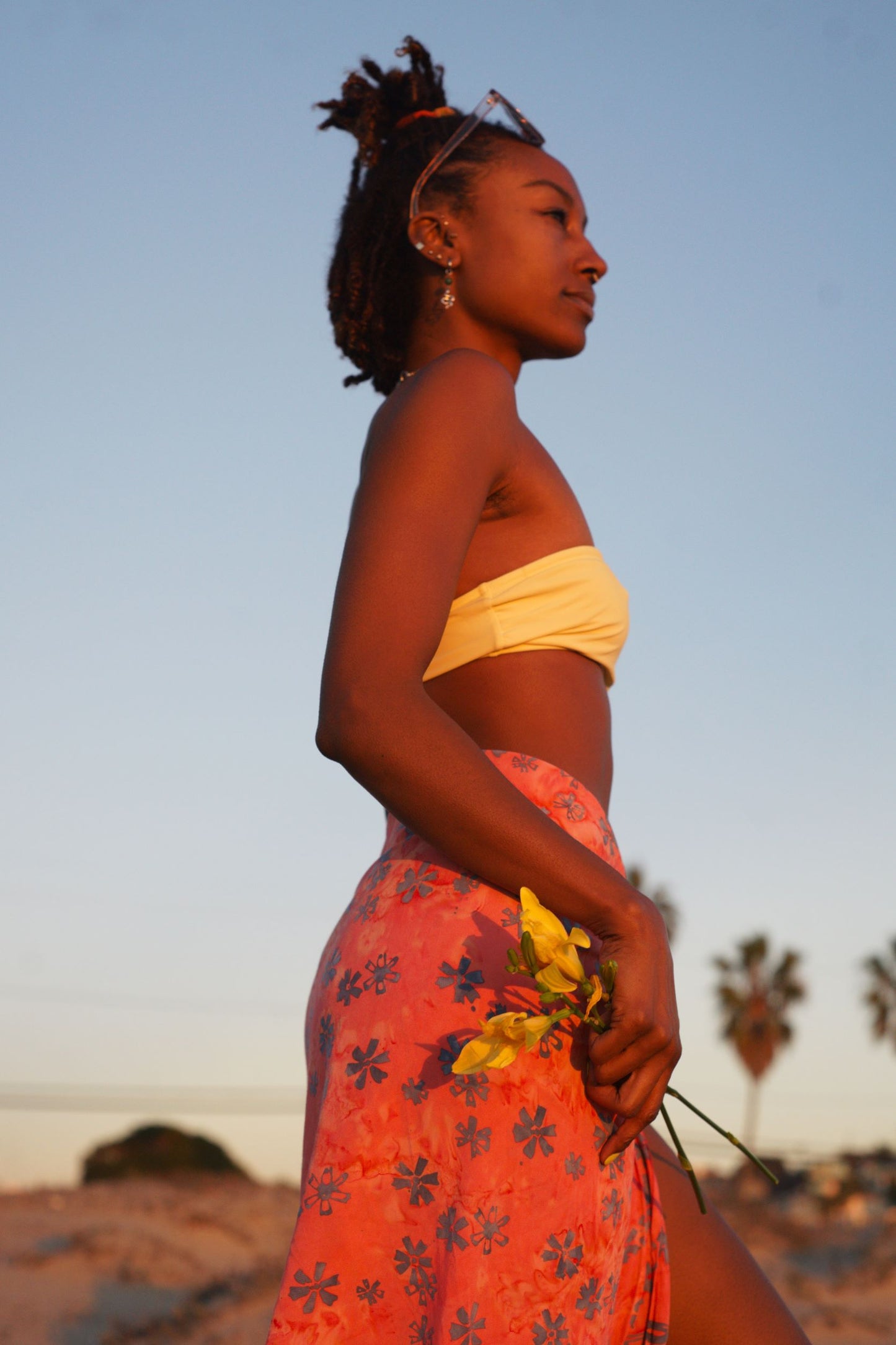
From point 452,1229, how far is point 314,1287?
Answer: 0.21m

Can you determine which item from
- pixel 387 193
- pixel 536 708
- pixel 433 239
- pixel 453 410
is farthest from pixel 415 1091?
pixel 387 193

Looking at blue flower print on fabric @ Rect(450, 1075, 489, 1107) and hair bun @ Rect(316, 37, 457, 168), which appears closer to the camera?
blue flower print on fabric @ Rect(450, 1075, 489, 1107)

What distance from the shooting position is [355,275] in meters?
2.79

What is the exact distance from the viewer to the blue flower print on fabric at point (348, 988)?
1.77m

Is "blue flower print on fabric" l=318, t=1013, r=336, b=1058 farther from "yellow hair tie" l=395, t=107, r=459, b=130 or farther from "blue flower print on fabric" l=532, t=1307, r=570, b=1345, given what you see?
"yellow hair tie" l=395, t=107, r=459, b=130

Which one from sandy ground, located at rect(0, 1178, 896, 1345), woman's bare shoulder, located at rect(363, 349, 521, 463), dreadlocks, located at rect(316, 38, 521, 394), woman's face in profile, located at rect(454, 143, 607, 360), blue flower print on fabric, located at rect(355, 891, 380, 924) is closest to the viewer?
blue flower print on fabric, located at rect(355, 891, 380, 924)

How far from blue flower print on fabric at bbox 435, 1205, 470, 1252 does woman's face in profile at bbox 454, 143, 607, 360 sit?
5.30 ft

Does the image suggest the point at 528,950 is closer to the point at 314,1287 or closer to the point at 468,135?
the point at 314,1287

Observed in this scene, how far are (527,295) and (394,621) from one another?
0.98 m

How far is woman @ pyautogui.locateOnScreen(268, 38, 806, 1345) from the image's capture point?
162 centimetres

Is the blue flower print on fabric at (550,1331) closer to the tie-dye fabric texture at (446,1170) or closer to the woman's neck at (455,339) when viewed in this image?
the tie-dye fabric texture at (446,1170)

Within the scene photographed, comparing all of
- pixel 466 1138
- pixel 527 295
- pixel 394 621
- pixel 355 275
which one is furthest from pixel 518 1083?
pixel 355 275

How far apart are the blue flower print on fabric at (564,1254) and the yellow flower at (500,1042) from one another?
23 cm

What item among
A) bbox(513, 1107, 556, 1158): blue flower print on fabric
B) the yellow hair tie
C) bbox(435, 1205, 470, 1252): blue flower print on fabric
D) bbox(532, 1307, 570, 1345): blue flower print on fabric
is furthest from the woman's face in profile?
bbox(532, 1307, 570, 1345): blue flower print on fabric
